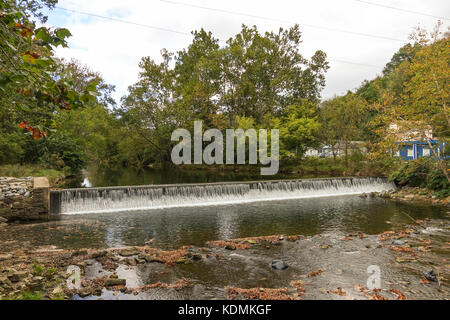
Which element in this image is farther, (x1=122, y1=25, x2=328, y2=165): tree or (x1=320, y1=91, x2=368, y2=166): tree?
(x1=122, y1=25, x2=328, y2=165): tree

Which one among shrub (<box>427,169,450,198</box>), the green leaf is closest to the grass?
the green leaf

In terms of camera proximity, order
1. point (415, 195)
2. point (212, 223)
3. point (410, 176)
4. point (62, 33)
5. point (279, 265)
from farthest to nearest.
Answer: point (410, 176), point (415, 195), point (212, 223), point (279, 265), point (62, 33)

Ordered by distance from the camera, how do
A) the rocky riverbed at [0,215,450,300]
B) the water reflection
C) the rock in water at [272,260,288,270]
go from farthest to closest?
the water reflection → the rock in water at [272,260,288,270] → the rocky riverbed at [0,215,450,300]

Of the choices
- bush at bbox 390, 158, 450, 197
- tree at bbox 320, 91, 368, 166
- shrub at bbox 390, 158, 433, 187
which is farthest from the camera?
tree at bbox 320, 91, 368, 166

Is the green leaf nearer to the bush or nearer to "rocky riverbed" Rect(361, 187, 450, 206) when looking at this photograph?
the bush

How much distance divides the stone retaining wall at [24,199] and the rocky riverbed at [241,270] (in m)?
3.85

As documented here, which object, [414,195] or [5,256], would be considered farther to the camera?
[414,195]

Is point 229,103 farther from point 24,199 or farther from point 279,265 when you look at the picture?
point 279,265

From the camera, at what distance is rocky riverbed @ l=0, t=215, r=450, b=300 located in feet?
17.5

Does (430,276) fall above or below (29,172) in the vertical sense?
below
